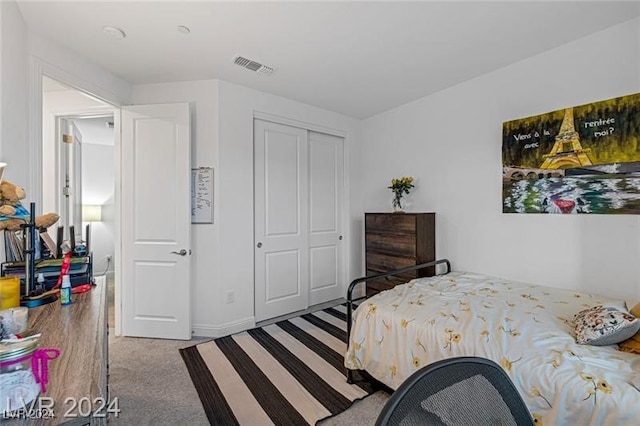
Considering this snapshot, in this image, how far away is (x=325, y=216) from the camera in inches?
163

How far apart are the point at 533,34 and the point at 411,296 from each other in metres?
2.19

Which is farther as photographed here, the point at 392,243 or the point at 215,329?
the point at 392,243

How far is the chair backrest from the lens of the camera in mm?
594

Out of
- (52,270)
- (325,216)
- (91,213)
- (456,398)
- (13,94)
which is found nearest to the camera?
(456,398)

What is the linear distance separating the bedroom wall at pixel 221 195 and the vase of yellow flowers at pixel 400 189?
1.71m

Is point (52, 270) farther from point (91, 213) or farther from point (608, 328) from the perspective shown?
point (91, 213)

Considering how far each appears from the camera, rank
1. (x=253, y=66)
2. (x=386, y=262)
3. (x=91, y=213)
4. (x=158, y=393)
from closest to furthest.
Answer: (x=158, y=393) → (x=253, y=66) → (x=386, y=262) → (x=91, y=213)

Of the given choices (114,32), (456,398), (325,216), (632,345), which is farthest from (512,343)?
(114,32)

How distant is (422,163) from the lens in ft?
11.6

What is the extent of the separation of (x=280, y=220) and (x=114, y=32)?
228 cm

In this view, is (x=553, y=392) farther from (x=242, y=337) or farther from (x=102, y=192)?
(x=102, y=192)

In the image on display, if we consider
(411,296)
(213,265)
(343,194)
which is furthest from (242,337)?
(343,194)

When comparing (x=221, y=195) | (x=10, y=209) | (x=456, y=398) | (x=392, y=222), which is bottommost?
(x=456, y=398)

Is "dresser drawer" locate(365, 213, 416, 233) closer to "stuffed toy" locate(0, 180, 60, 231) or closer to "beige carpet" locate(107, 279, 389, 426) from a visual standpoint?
"beige carpet" locate(107, 279, 389, 426)
